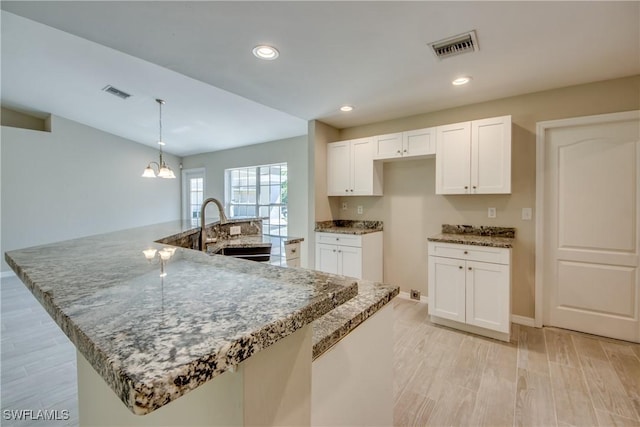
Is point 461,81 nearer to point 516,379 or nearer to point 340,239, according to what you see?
point 340,239

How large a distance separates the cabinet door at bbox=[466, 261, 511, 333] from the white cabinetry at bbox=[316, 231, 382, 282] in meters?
1.16

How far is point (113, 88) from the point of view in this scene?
3.96 meters

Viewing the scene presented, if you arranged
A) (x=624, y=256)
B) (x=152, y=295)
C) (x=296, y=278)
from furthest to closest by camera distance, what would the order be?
(x=624, y=256), (x=296, y=278), (x=152, y=295)

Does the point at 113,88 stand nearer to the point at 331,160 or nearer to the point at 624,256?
the point at 331,160

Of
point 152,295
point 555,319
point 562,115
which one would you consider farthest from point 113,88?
point 555,319

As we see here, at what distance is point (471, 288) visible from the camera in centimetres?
267

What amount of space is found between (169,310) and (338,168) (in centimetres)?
346

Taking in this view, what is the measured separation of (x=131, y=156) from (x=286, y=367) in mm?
7424

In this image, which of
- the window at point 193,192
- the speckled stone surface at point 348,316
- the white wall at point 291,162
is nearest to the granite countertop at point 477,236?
the speckled stone surface at point 348,316

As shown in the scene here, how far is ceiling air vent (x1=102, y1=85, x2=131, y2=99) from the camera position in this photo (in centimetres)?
396

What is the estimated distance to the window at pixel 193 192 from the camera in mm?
7230

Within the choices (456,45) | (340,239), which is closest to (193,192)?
(340,239)

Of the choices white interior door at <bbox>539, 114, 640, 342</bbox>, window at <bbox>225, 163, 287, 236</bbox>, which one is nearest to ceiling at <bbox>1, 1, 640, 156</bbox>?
white interior door at <bbox>539, 114, 640, 342</bbox>

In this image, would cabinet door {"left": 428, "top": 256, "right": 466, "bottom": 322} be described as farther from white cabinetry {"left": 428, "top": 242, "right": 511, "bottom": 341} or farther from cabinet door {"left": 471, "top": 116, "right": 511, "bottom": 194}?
cabinet door {"left": 471, "top": 116, "right": 511, "bottom": 194}
